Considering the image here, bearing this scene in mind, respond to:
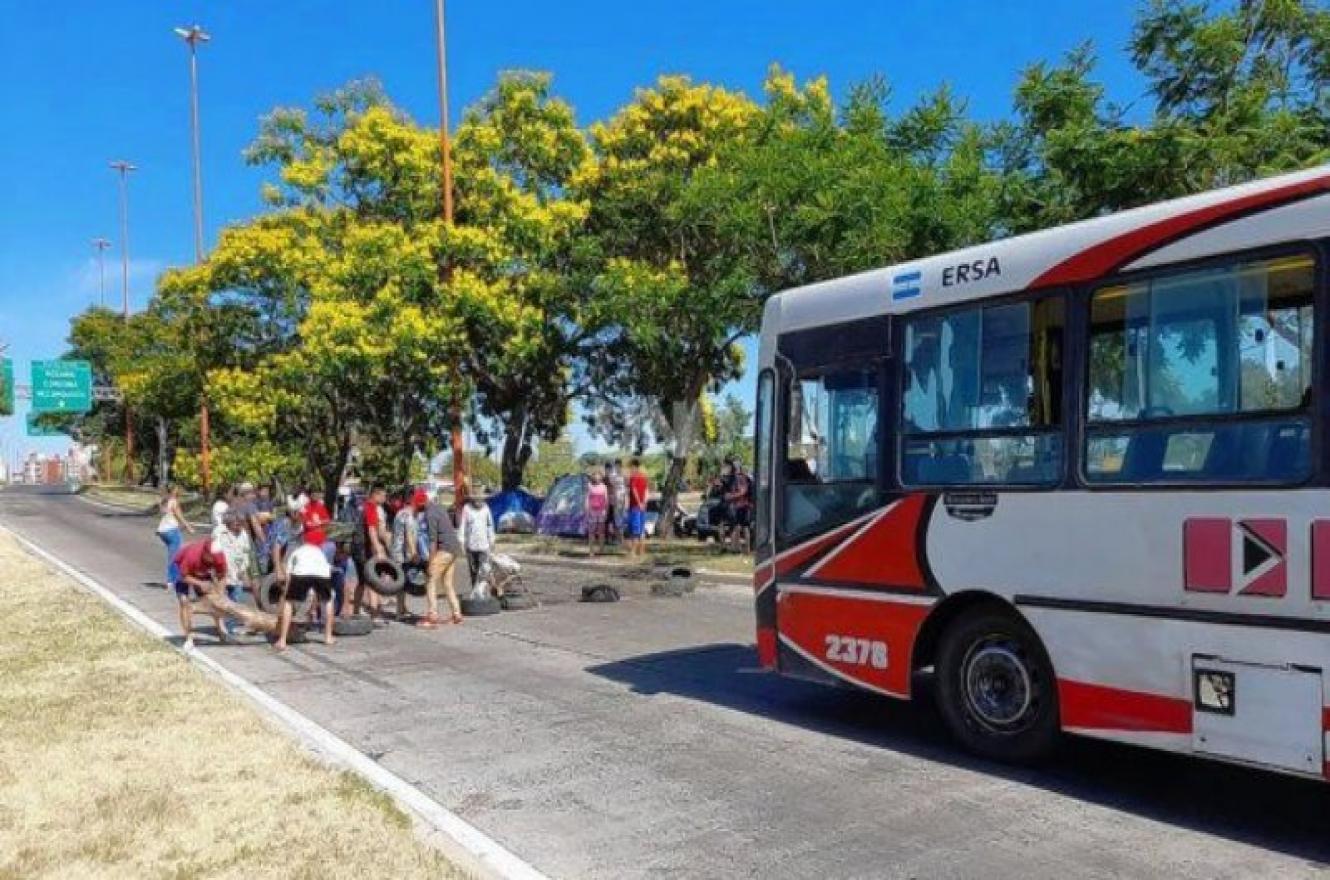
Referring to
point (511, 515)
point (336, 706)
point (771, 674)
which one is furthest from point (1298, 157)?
point (511, 515)

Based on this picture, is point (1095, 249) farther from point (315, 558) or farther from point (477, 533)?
point (477, 533)

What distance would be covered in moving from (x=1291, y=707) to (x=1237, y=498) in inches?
39.1

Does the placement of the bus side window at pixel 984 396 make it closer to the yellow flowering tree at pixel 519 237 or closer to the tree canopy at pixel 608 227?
the tree canopy at pixel 608 227

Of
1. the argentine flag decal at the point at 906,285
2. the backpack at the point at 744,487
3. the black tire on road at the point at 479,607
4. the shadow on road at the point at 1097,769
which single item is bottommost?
the black tire on road at the point at 479,607

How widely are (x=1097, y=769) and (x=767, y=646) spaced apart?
2532mm

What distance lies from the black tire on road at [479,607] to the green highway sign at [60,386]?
55.6 m

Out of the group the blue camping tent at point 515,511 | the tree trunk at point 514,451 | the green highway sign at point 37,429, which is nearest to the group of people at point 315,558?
the blue camping tent at point 515,511

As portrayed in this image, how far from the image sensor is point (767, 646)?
337 inches

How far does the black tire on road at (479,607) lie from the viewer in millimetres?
14945

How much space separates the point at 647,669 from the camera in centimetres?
1055

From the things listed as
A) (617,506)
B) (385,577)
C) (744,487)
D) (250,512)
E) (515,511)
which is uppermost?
(250,512)

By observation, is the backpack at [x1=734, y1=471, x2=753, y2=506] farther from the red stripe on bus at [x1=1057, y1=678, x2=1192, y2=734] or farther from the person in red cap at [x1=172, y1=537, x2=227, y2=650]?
the red stripe on bus at [x1=1057, y1=678, x2=1192, y2=734]

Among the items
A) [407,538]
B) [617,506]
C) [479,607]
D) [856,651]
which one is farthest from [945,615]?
[617,506]

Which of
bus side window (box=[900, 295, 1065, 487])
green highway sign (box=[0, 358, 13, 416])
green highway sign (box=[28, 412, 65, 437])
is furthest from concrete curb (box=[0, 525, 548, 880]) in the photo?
green highway sign (box=[28, 412, 65, 437])
